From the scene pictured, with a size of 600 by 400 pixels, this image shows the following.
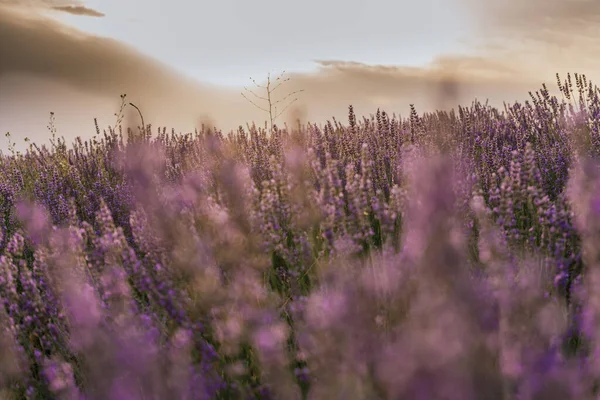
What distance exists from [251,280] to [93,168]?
381 cm

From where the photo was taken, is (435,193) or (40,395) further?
(40,395)

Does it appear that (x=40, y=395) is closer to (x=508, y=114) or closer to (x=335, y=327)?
(x=335, y=327)

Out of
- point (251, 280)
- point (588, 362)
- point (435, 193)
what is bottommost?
point (588, 362)

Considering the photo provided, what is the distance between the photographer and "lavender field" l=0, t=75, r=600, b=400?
0.88 m

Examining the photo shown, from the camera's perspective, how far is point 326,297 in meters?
1.54

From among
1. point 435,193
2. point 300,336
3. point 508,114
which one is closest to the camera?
point 435,193

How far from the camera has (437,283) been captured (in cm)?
92

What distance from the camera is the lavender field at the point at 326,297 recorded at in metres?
0.88

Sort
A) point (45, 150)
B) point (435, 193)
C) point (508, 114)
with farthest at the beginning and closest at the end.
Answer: point (45, 150) → point (508, 114) → point (435, 193)

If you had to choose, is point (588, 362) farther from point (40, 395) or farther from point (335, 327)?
point (40, 395)

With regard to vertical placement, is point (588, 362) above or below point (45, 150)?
below

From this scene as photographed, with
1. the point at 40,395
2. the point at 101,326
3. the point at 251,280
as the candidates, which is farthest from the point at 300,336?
the point at 40,395

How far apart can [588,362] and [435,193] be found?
0.84 metres

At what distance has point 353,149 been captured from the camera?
165 inches
